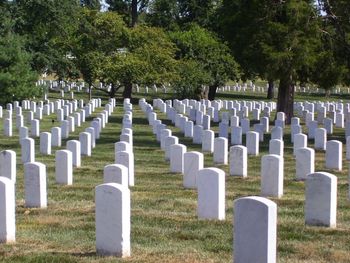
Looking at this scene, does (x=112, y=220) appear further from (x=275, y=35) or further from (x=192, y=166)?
(x=275, y=35)

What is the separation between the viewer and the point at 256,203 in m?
6.50

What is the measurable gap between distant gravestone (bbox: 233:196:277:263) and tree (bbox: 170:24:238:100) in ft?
138

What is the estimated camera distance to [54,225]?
935 cm

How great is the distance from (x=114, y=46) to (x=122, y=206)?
38.3 meters

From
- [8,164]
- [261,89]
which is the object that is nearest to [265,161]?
[8,164]

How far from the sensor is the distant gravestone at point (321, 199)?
8.85 m

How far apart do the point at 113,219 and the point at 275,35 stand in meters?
19.9

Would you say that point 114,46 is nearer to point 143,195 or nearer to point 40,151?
point 40,151

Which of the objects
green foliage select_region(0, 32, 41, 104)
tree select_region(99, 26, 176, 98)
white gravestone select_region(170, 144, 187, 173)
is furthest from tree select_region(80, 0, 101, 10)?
white gravestone select_region(170, 144, 187, 173)

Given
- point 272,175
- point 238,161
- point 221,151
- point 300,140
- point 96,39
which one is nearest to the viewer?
point 272,175

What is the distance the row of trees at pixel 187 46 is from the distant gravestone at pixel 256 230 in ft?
63.7

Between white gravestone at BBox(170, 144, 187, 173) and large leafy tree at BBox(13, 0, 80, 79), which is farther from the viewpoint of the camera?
large leafy tree at BBox(13, 0, 80, 79)

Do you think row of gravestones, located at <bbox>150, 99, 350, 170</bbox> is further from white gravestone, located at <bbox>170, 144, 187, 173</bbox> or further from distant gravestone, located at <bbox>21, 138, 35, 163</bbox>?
distant gravestone, located at <bbox>21, 138, 35, 163</bbox>

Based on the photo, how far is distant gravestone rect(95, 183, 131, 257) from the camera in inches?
294
